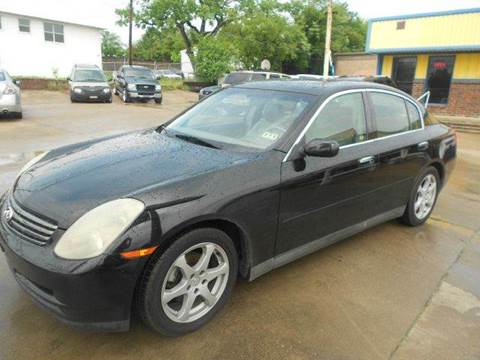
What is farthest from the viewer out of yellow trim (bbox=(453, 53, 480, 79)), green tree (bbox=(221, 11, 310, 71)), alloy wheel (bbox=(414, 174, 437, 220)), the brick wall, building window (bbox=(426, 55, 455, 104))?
green tree (bbox=(221, 11, 310, 71))

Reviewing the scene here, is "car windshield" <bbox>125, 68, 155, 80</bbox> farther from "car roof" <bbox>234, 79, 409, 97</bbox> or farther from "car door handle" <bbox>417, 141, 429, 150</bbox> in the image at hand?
"car door handle" <bbox>417, 141, 429, 150</bbox>

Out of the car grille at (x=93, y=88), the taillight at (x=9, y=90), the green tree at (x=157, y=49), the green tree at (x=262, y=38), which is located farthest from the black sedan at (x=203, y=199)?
the green tree at (x=157, y=49)

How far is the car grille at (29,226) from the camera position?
2.33m

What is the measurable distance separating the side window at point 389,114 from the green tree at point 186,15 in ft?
107

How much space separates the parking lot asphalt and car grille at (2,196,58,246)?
2.15ft

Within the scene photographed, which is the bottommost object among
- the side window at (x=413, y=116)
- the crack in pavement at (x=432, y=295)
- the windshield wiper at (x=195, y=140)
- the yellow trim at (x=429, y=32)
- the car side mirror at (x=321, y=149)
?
the crack in pavement at (x=432, y=295)

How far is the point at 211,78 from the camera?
29.2 m

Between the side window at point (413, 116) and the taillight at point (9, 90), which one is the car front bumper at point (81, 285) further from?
the taillight at point (9, 90)

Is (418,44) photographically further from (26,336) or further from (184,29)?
(184,29)

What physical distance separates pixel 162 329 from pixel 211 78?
91.6 feet

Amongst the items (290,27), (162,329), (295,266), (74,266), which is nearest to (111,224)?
(74,266)

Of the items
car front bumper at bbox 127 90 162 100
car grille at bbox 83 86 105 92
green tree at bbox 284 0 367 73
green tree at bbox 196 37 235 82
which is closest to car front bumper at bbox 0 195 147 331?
car grille at bbox 83 86 105 92

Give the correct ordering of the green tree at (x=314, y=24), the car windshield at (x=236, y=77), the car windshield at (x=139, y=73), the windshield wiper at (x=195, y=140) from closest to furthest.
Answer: the windshield wiper at (x=195, y=140), the car windshield at (x=236, y=77), the car windshield at (x=139, y=73), the green tree at (x=314, y=24)

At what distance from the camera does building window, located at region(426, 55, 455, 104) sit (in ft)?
53.6
